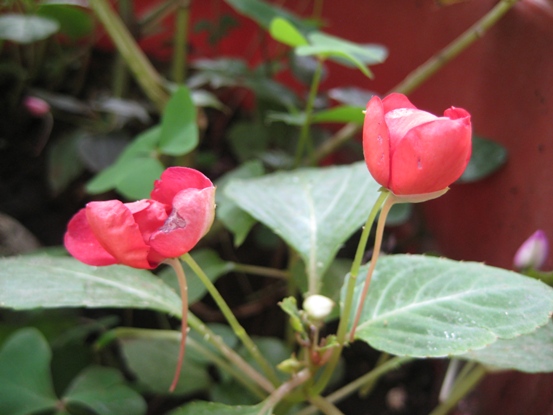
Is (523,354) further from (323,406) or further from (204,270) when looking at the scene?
(204,270)

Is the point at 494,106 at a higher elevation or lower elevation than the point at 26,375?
higher

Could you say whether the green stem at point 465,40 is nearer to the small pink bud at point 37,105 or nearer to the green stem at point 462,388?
the green stem at point 462,388

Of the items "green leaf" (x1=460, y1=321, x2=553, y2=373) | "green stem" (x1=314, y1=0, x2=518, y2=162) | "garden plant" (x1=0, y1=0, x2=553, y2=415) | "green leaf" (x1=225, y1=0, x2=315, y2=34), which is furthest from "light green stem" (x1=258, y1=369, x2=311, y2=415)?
"green leaf" (x1=225, y1=0, x2=315, y2=34)

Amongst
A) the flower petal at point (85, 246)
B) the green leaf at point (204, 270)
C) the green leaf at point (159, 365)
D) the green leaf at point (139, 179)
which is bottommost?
the green leaf at point (159, 365)

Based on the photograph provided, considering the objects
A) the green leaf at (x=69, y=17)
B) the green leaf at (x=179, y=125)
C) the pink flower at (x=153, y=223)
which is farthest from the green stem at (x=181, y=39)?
the pink flower at (x=153, y=223)

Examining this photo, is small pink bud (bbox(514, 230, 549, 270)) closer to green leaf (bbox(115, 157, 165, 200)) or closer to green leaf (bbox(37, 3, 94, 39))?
green leaf (bbox(115, 157, 165, 200))

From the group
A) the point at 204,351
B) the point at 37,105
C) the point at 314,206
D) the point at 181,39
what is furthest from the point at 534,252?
the point at 37,105
